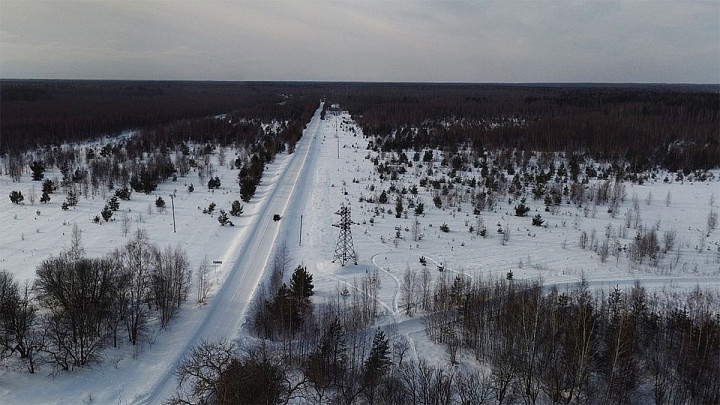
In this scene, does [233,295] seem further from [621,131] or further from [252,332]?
[621,131]

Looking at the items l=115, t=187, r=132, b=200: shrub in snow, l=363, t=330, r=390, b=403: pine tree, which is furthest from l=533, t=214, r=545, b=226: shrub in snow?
l=115, t=187, r=132, b=200: shrub in snow

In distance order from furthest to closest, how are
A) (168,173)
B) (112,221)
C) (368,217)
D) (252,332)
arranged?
1. (168,173)
2. (368,217)
3. (112,221)
4. (252,332)

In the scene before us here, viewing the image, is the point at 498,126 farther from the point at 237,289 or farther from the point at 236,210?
the point at 237,289

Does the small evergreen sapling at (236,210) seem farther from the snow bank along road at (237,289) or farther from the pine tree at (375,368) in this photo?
the pine tree at (375,368)

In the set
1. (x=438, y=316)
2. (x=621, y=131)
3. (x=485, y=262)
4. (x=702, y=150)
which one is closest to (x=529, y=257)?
(x=485, y=262)

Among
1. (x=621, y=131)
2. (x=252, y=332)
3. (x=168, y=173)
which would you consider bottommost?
(x=252, y=332)

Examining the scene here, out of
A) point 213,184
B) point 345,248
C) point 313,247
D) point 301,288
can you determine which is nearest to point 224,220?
point 313,247

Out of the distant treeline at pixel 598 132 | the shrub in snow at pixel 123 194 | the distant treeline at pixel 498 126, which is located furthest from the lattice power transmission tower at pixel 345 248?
the distant treeline at pixel 498 126
